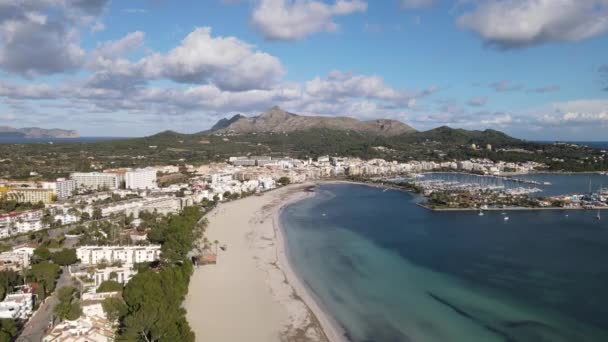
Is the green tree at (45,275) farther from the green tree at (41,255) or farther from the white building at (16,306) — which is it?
the green tree at (41,255)

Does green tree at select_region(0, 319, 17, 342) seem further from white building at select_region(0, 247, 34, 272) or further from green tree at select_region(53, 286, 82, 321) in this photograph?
A: white building at select_region(0, 247, 34, 272)

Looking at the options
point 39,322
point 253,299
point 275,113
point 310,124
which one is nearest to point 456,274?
point 253,299

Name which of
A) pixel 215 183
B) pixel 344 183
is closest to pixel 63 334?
pixel 215 183

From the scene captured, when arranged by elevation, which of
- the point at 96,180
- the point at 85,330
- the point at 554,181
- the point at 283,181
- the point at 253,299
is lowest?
the point at 253,299

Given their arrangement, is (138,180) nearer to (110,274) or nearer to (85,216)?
(85,216)

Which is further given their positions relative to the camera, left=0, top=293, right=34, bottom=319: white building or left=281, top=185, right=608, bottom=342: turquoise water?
left=281, top=185, right=608, bottom=342: turquoise water

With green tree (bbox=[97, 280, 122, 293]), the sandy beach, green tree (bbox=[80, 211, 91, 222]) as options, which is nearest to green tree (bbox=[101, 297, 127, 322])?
green tree (bbox=[97, 280, 122, 293])

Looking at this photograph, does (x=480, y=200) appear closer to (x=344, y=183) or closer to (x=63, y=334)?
(x=344, y=183)
